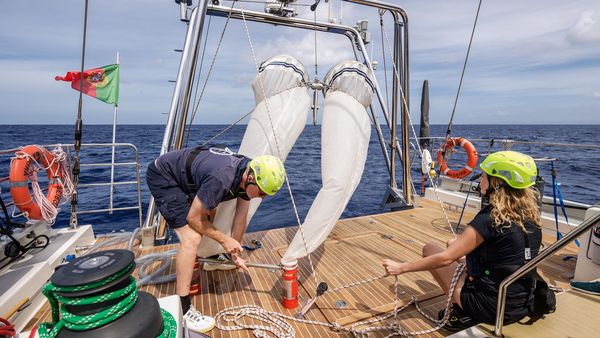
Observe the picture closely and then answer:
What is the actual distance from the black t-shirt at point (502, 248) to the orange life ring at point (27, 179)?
435 centimetres

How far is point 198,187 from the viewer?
9.29 feet

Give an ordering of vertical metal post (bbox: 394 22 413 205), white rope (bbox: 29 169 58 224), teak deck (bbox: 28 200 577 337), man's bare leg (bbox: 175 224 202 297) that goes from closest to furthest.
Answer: man's bare leg (bbox: 175 224 202 297), teak deck (bbox: 28 200 577 337), white rope (bbox: 29 169 58 224), vertical metal post (bbox: 394 22 413 205)

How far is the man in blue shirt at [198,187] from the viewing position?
2.58m

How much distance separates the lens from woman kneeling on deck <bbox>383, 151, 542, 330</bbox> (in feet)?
6.81

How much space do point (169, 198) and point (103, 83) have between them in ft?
14.5

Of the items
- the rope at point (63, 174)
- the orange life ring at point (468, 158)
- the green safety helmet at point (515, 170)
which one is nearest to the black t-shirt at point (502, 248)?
the green safety helmet at point (515, 170)

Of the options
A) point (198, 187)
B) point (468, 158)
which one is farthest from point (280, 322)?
point (468, 158)

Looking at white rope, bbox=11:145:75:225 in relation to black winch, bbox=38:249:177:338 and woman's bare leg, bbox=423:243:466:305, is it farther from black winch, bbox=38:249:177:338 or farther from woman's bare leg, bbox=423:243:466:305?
woman's bare leg, bbox=423:243:466:305

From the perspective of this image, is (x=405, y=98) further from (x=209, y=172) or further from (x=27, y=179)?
(x=27, y=179)

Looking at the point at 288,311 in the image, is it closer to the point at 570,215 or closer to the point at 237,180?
the point at 237,180

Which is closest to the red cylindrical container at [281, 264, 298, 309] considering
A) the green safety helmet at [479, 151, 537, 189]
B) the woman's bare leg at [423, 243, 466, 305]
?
the woman's bare leg at [423, 243, 466, 305]

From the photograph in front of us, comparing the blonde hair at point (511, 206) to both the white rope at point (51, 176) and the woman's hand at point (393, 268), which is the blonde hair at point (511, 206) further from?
the white rope at point (51, 176)

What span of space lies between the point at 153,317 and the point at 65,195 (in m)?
3.74

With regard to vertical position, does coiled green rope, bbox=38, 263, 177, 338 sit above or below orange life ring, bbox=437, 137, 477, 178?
below
